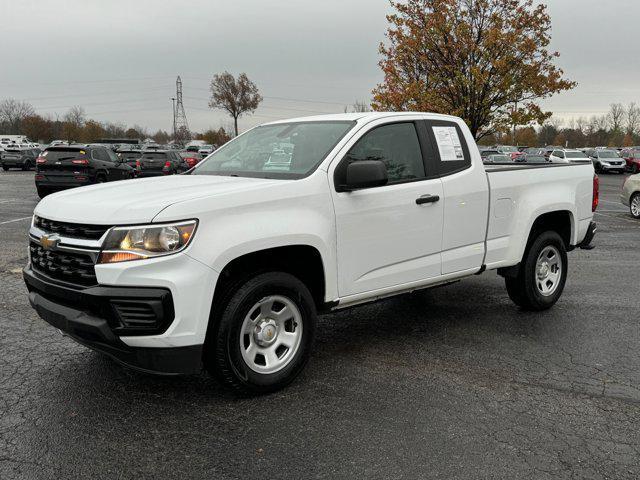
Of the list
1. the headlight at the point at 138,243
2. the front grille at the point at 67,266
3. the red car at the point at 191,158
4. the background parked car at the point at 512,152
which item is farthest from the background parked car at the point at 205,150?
the headlight at the point at 138,243

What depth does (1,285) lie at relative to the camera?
6793mm

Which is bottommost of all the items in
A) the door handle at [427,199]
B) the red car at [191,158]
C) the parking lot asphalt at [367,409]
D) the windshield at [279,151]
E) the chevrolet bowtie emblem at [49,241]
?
the parking lot asphalt at [367,409]

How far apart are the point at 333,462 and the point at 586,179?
4551mm

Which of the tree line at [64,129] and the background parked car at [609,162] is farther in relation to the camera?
the tree line at [64,129]

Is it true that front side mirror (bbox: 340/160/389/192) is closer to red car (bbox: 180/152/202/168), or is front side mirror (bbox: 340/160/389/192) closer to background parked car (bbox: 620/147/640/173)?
red car (bbox: 180/152/202/168)

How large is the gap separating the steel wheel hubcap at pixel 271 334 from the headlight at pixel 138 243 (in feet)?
2.37

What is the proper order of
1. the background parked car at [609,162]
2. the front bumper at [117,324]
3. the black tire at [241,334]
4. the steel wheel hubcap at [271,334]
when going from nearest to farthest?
the front bumper at [117,324], the black tire at [241,334], the steel wheel hubcap at [271,334], the background parked car at [609,162]

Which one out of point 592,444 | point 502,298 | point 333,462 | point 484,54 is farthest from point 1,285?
point 484,54

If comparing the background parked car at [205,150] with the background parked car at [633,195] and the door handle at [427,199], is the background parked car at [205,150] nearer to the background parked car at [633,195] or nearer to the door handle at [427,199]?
the background parked car at [633,195]

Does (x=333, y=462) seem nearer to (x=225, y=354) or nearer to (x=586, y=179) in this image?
(x=225, y=354)

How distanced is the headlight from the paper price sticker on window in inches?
101

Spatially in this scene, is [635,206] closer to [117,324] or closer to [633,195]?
[633,195]

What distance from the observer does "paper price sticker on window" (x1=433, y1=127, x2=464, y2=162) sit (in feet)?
16.1

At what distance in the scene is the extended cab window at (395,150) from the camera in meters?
4.40
